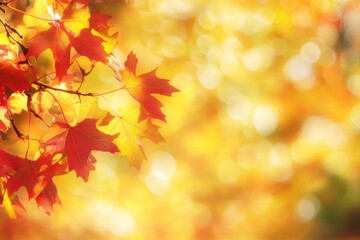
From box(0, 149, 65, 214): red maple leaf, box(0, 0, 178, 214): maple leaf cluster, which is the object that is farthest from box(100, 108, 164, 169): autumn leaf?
box(0, 149, 65, 214): red maple leaf

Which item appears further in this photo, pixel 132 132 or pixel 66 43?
pixel 132 132

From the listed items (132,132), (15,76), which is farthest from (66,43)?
(132,132)

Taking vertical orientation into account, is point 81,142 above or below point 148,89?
below

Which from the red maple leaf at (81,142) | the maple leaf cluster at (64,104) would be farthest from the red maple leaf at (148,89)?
the red maple leaf at (81,142)

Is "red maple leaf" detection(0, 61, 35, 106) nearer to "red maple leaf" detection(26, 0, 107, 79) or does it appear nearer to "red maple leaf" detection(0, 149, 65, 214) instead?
"red maple leaf" detection(26, 0, 107, 79)

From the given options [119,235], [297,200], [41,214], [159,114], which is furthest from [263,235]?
[159,114]

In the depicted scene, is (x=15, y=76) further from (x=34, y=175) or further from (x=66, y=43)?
(x=34, y=175)

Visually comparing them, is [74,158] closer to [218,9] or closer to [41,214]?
[41,214]
